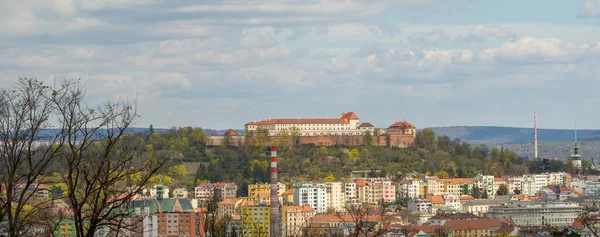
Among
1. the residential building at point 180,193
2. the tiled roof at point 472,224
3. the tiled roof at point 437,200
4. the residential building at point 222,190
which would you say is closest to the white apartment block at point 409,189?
the tiled roof at point 437,200

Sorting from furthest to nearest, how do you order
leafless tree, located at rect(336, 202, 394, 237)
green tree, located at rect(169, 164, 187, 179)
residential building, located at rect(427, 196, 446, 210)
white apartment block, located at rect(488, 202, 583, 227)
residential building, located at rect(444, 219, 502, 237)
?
green tree, located at rect(169, 164, 187, 179) → residential building, located at rect(427, 196, 446, 210) → white apartment block, located at rect(488, 202, 583, 227) → residential building, located at rect(444, 219, 502, 237) → leafless tree, located at rect(336, 202, 394, 237)

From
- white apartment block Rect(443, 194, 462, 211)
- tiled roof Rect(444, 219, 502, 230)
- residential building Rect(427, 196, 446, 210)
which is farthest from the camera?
white apartment block Rect(443, 194, 462, 211)

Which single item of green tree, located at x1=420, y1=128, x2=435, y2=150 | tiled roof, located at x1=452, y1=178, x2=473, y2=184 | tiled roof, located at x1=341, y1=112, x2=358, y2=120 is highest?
tiled roof, located at x1=341, y1=112, x2=358, y2=120

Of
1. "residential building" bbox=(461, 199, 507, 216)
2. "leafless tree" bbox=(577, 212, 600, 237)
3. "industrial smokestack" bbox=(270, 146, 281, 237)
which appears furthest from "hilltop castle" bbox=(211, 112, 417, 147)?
"leafless tree" bbox=(577, 212, 600, 237)

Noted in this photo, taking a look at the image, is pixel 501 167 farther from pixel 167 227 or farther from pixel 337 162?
pixel 167 227

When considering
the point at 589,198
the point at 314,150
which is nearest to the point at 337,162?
the point at 314,150

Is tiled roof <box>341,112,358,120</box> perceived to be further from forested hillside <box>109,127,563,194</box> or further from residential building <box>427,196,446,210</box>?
residential building <box>427,196,446,210</box>

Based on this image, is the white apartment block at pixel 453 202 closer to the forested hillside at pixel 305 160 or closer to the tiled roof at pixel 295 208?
the forested hillside at pixel 305 160
